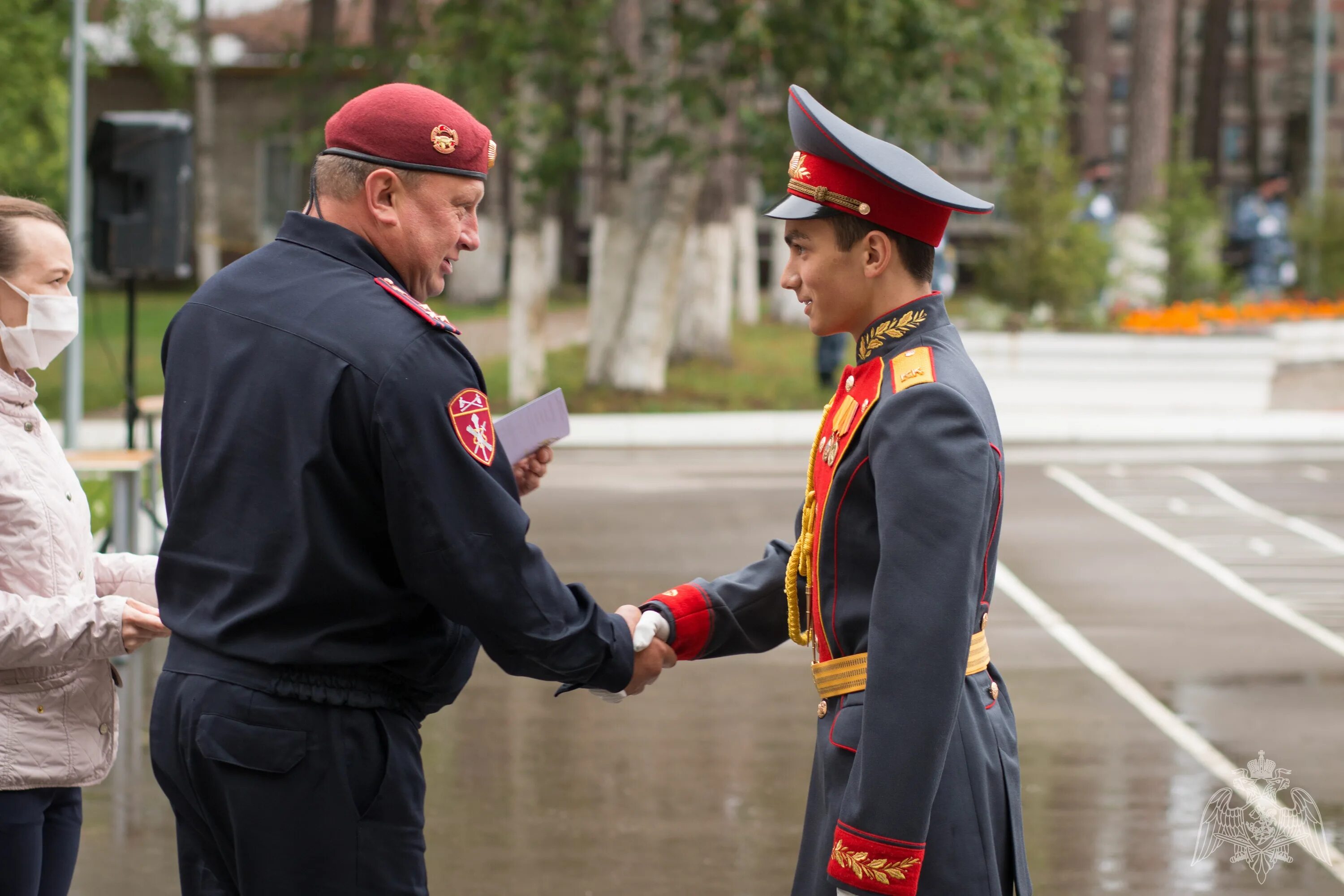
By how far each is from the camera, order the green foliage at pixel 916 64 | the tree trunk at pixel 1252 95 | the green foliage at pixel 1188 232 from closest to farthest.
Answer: the green foliage at pixel 916 64
the green foliage at pixel 1188 232
the tree trunk at pixel 1252 95

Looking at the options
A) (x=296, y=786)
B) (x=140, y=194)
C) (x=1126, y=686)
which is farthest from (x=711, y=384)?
(x=296, y=786)

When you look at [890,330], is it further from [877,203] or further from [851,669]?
[851,669]

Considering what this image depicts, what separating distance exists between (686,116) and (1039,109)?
5.96 metres

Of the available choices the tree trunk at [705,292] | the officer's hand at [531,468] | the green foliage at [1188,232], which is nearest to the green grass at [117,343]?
the tree trunk at [705,292]

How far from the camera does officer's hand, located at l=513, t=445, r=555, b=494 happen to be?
3.58 meters

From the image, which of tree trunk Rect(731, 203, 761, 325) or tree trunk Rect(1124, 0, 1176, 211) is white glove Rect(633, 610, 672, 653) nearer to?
tree trunk Rect(1124, 0, 1176, 211)

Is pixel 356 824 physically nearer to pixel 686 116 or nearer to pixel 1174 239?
pixel 686 116

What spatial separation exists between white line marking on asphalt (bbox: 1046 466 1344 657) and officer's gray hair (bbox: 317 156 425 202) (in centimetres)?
712

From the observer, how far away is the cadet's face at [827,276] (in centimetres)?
296

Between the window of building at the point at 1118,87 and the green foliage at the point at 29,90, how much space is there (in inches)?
2438

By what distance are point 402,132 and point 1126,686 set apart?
5945 millimetres

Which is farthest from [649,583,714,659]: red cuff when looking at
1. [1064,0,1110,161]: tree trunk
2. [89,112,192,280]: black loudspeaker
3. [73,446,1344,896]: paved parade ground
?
[1064,0,1110,161]: tree trunk

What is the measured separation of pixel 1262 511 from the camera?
13.5 m

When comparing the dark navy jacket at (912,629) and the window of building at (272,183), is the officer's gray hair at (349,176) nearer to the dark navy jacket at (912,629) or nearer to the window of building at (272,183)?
the dark navy jacket at (912,629)
